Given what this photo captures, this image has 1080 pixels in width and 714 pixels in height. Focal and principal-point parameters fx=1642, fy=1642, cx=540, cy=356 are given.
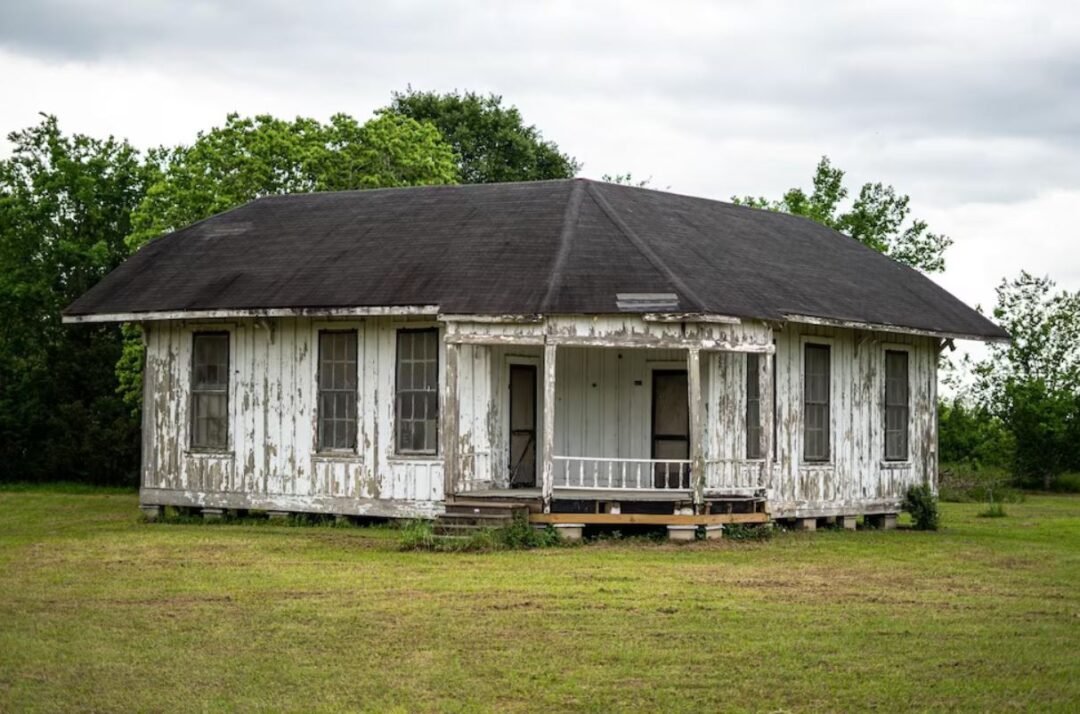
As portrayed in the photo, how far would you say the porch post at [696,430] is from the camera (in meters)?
21.7

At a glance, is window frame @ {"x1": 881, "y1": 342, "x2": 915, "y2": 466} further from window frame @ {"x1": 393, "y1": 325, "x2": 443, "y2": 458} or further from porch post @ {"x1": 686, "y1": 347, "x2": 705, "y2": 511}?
window frame @ {"x1": 393, "y1": 325, "x2": 443, "y2": 458}

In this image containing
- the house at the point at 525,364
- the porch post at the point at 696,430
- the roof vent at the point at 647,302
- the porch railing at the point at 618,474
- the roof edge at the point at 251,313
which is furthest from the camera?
the porch railing at the point at 618,474

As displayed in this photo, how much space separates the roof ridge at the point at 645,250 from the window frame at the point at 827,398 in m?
3.39

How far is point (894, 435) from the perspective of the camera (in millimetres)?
27188

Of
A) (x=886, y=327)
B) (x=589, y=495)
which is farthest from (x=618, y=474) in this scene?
(x=886, y=327)

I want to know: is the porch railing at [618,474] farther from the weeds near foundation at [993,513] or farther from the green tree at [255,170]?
the green tree at [255,170]

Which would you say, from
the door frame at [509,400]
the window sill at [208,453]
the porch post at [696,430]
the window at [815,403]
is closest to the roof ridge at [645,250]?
the porch post at [696,430]

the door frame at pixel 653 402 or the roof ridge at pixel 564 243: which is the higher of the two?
the roof ridge at pixel 564 243

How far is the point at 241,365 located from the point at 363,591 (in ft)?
32.0

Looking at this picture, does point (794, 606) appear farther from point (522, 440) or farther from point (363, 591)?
point (522, 440)

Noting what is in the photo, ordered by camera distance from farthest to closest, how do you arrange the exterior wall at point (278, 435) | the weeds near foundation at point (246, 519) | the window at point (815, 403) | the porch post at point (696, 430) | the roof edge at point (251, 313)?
the window at point (815, 403) < the weeds near foundation at point (246, 519) < the exterior wall at point (278, 435) < the roof edge at point (251, 313) < the porch post at point (696, 430)

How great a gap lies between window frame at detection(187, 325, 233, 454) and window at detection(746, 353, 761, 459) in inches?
313

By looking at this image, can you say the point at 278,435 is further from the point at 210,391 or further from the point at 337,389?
the point at 210,391

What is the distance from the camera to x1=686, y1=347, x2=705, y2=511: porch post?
21703 mm
